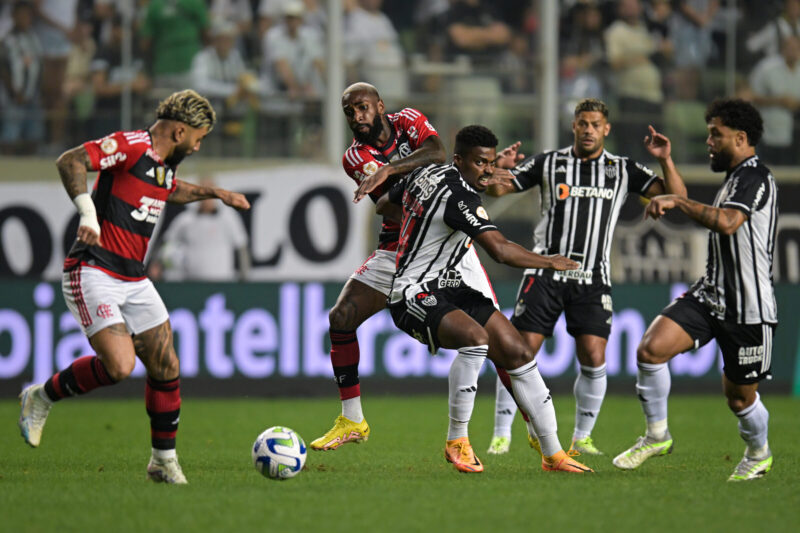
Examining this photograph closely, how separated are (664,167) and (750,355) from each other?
151cm

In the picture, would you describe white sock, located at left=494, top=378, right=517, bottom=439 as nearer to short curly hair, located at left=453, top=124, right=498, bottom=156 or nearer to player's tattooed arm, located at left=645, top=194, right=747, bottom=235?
short curly hair, located at left=453, top=124, right=498, bottom=156

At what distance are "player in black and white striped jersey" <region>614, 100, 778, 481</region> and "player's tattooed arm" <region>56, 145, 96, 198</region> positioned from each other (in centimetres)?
339

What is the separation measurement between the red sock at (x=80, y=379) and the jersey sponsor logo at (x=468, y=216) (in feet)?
7.29

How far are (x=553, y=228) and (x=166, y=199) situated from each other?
279 centimetres

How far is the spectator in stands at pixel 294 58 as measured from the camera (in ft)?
50.1

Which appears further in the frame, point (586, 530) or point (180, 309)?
point (180, 309)

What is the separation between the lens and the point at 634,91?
51.8 ft

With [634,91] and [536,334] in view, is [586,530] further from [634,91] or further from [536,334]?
[634,91]

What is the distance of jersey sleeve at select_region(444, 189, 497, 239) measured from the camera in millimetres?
6742

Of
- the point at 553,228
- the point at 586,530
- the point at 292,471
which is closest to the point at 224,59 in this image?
the point at 553,228

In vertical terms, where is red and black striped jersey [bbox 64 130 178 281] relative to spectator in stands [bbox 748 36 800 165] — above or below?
below

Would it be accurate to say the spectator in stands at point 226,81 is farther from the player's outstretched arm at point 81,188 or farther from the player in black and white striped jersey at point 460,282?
the player's outstretched arm at point 81,188

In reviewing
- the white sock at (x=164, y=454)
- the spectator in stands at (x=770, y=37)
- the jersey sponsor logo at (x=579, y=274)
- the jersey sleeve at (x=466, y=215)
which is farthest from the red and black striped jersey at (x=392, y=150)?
the spectator in stands at (x=770, y=37)

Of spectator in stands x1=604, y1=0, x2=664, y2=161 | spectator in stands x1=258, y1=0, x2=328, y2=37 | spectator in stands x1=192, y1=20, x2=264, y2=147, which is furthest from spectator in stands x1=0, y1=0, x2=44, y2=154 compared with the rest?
spectator in stands x1=604, y1=0, x2=664, y2=161
